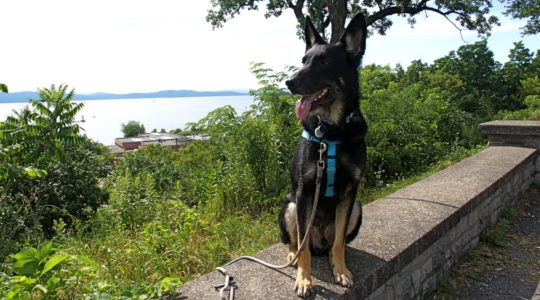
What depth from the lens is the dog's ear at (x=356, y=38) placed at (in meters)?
2.59

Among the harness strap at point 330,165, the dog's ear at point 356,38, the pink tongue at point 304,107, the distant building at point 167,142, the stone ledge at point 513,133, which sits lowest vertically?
the distant building at point 167,142

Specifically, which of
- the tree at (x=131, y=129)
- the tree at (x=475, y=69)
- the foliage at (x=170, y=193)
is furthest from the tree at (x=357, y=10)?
the tree at (x=131, y=129)

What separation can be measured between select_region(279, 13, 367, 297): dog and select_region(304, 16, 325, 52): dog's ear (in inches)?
3.3

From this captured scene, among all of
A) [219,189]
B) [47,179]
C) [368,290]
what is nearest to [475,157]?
[219,189]

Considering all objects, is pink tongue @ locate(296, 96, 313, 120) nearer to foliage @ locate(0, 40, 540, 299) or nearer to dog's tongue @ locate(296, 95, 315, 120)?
dog's tongue @ locate(296, 95, 315, 120)

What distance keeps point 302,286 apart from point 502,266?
2783 mm

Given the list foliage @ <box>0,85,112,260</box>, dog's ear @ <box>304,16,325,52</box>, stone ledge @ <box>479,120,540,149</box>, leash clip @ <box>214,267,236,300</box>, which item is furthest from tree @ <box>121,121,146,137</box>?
leash clip @ <box>214,267,236,300</box>

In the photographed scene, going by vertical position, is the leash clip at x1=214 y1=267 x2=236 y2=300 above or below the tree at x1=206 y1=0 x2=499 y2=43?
below

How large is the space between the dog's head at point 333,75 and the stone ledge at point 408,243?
1.05m

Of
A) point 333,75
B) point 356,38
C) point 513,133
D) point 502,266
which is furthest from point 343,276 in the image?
point 513,133

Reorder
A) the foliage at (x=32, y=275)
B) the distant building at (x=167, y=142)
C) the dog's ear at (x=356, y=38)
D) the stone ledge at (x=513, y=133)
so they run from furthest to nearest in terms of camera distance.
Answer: the distant building at (x=167, y=142) < the stone ledge at (x=513, y=133) < the dog's ear at (x=356, y=38) < the foliage at (x=32, y=275)

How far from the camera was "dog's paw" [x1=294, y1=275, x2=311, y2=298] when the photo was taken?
2.38m

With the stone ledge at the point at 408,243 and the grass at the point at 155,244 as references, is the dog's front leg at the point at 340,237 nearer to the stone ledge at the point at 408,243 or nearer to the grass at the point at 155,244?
the stone ledge at the point at 408,243

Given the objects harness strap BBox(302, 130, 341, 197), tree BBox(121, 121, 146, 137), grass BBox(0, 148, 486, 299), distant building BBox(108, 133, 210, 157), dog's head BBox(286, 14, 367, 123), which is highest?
dog's head BBox(286, 14, 367, 123)
